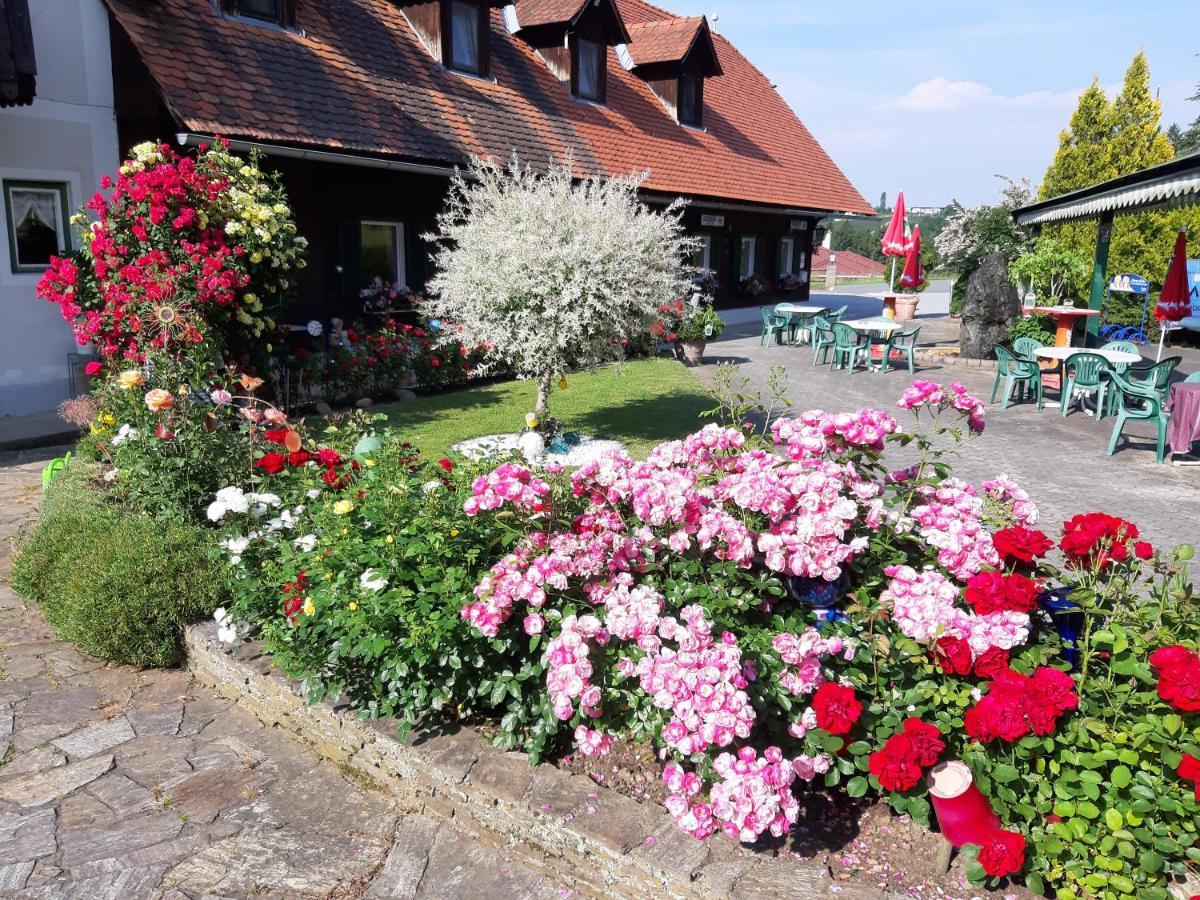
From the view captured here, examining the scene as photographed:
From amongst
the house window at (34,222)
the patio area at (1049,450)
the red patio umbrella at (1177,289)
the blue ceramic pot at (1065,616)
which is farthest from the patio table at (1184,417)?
the house window at (34,222)

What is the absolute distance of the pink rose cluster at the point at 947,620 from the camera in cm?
261

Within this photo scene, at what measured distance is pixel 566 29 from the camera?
1586 cm

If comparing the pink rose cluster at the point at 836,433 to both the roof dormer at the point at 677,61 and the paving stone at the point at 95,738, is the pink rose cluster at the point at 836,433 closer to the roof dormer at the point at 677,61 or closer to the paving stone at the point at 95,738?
the paving stone at the point at 95,738

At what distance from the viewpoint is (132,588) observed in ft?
13.8

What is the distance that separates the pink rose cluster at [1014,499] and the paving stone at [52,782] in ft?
12.5

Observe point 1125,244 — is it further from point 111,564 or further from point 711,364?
point 111,564

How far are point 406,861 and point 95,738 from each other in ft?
5.80

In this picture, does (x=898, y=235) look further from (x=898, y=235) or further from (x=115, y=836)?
(x=115, y=836)

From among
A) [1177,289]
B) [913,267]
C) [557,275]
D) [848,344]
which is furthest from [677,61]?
[557,275]

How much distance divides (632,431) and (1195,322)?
16.7 meters

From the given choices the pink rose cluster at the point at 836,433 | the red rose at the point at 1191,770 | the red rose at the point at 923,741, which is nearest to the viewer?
the red rose at the point at 1191,770

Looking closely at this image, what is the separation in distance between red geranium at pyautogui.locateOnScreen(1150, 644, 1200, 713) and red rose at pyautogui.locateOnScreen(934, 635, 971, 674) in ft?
1.60

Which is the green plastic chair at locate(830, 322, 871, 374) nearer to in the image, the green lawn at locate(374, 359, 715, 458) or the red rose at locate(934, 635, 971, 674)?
the green lawn at locate(374, 359, 715, 458)

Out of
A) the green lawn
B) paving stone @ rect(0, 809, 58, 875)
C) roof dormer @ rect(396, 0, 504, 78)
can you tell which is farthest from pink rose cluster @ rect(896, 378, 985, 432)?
roof dormer @ rect(396, 0, 504, 78)
